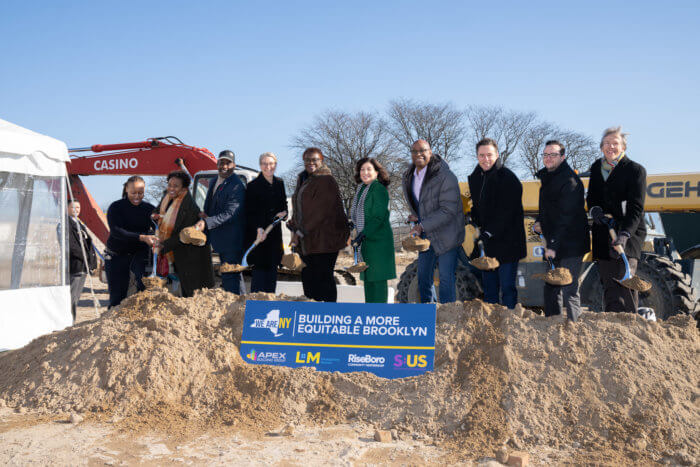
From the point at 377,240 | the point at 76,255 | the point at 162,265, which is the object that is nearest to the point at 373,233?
the point at 377,240

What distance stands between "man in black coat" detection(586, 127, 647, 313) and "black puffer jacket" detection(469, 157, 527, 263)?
575 millimetres

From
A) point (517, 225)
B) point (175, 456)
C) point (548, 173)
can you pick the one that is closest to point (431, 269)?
point (517, 225)

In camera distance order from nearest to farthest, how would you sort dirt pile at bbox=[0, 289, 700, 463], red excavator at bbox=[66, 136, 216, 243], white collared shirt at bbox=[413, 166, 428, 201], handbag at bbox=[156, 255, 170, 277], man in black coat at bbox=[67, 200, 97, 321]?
dirt pile at bbox=[0, 289, 700, 463] < white collared shirt at bbox=[413, 166, 428, 201] < handbag at bbox=[156, 255, 170, 277] < man in black coat at bbox=[67, 200, 97, 321] < red excavator at bbox=[66, 136, 216, 243]

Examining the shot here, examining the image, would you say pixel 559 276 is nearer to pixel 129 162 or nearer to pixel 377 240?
pixel 377 240

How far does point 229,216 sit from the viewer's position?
17.9ft

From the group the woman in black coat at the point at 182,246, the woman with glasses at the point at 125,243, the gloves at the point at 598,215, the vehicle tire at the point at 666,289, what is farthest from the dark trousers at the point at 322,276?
the vehicle tire at the point at 666,289

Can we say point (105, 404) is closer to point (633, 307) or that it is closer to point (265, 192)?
point (265, 192)

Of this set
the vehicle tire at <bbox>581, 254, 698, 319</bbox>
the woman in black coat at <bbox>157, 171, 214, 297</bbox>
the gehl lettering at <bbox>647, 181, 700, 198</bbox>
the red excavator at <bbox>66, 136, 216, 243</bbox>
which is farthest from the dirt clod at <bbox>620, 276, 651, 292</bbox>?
the red excavator at <bbox>66, 136, 216, 243</bbox>

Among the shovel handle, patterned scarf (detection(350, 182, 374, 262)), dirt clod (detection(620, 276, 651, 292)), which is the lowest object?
dirt clod (detection(620, 276, 651, 292))

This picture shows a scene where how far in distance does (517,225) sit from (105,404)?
3349 mm

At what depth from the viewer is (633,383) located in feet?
11.8

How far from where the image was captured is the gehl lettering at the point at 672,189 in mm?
6949

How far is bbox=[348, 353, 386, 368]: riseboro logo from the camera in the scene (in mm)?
3979

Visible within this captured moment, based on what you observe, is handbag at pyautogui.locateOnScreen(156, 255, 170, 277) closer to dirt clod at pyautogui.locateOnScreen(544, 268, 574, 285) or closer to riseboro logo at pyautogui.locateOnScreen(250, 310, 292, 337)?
riseboro logo at pyautogui.locateOnScreen(250, 310, 292, 337)
